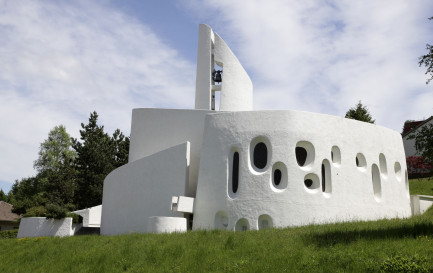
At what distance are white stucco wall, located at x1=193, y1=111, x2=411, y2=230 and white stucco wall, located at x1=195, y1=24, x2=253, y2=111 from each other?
453 centimetres

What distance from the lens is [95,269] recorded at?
40.0 ft

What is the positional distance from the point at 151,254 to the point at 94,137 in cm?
2510

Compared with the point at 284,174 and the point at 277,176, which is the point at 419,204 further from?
the point at 284,174

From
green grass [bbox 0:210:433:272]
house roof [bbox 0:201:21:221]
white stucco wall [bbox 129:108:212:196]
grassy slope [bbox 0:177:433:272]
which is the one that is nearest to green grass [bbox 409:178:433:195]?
white stucco wall [bbox 129:108:212:196]

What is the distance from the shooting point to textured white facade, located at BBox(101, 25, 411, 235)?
1722 cm

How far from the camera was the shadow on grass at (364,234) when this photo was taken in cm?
1119

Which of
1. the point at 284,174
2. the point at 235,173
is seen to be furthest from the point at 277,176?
the point at 235,173

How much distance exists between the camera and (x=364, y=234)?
11.9 meters

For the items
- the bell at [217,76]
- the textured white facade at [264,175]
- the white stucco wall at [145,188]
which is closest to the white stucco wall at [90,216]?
the white stucco wall at [145,188]

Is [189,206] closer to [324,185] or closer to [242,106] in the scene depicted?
[324,185]

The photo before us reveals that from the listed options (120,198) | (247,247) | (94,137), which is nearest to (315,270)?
(247,247)

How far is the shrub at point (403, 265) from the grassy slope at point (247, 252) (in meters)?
0.15

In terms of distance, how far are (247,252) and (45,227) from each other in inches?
650

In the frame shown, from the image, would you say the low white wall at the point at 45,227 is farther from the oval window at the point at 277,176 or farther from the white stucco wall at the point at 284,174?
the oval window at the point at 277,176
